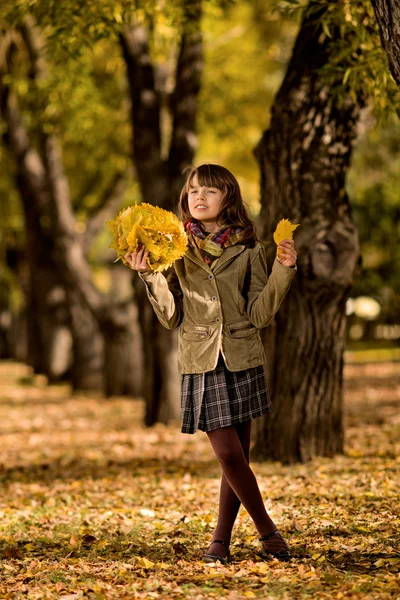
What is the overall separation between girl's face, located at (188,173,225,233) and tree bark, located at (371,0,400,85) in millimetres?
1097

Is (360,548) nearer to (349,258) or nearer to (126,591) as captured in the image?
(126,591)

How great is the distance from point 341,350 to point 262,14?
13.0 meters

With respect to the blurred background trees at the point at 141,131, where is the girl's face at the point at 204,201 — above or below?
below

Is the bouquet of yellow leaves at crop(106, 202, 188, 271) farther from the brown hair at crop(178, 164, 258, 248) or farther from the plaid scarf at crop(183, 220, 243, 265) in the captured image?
the brown hair at crop(178, 164, 258, 248)

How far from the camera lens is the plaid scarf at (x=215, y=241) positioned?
456 cm

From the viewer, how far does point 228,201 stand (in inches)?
180

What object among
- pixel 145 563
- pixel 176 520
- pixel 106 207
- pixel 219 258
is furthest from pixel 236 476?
pixel 106 207

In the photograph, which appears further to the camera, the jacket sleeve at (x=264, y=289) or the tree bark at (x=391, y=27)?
the tree bark at (x=391, y=27)

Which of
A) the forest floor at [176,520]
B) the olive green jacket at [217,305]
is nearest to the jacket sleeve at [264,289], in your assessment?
the olive green jacket at [217,305]

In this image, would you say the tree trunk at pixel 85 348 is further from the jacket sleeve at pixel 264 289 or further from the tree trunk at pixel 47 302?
the jacket sleeve at pixel 264 289

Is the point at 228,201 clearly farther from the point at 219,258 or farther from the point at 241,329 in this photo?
the point at 241,329

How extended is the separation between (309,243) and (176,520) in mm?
2581

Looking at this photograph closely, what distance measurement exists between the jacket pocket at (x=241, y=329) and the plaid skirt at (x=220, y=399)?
127 mm

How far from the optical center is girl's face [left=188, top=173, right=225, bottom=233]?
4551mm
